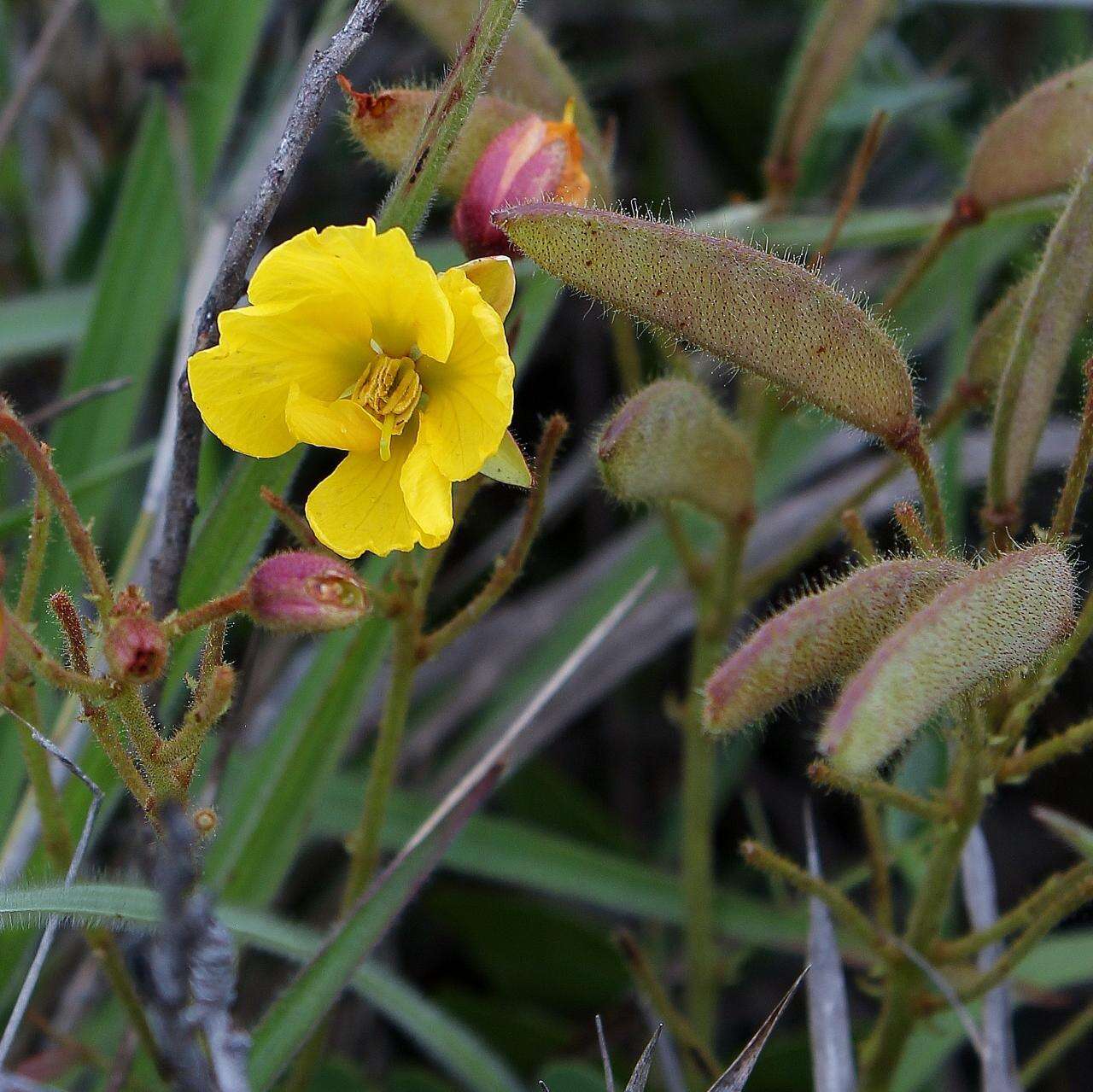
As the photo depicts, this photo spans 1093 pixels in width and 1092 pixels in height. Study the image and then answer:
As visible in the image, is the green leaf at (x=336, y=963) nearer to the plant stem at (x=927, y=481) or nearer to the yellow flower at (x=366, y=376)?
the yellow flower at (x=366, y=376)

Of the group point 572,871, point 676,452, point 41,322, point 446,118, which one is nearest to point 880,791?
point 676,452

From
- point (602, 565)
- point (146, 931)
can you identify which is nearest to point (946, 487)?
point (602, 565)

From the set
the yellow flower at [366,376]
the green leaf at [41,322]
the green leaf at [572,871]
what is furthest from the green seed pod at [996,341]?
the green leaf at [41,322]

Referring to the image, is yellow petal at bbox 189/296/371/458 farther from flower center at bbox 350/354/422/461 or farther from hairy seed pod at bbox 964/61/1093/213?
hairy seed pod at bbox 964/61/1093/213

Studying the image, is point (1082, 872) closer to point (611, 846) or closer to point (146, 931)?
point (146, 931)

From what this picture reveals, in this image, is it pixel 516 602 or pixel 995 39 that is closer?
pixel 516 602

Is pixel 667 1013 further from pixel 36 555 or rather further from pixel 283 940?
pixel 36 555
